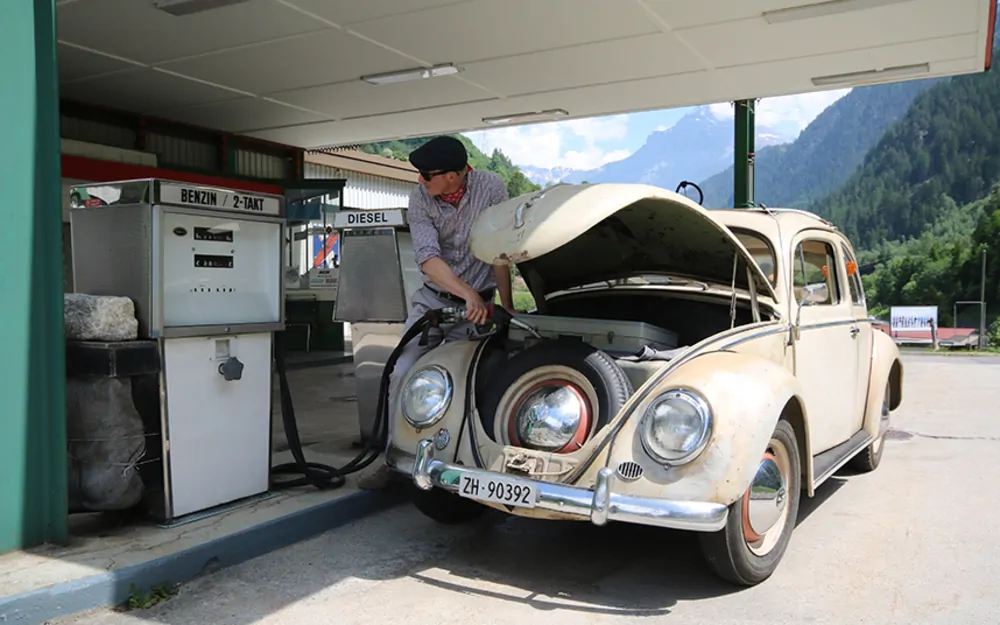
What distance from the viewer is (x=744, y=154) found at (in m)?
11.6

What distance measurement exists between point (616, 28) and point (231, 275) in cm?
436

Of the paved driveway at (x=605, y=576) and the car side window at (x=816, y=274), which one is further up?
the car side window at (x=816, y=274)

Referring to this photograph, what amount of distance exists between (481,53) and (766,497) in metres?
5.56

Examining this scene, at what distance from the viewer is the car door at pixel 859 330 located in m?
5.43

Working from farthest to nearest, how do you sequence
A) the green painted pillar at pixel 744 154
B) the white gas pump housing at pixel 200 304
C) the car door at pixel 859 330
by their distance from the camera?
1. the green painted pillar at pixel 744 154
2. the car door at pixel 859 330
3. the white gas pump housing at pixel 200 304

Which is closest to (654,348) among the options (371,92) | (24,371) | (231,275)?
(231,275)

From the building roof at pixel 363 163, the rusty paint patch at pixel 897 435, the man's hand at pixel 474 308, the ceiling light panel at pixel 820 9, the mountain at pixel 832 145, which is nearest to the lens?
the man's hand at pixel 474 308

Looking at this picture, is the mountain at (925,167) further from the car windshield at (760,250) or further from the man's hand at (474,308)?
the man's hand at (474,308)

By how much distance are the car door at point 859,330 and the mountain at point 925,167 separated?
87611mm

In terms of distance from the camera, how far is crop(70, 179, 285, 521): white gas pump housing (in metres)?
3.99

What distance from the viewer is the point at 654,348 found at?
4348 millimetres

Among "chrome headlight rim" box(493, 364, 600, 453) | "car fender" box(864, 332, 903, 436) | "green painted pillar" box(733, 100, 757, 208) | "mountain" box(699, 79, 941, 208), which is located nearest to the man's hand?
"chrome headlight rim" box(493, 364, 600, 453)

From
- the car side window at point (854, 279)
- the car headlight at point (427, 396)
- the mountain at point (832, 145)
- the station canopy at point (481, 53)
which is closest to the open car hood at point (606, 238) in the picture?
the car headlight at point (427, 396)

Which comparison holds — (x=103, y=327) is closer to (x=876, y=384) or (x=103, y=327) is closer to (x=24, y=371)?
(x=24, y=371)
